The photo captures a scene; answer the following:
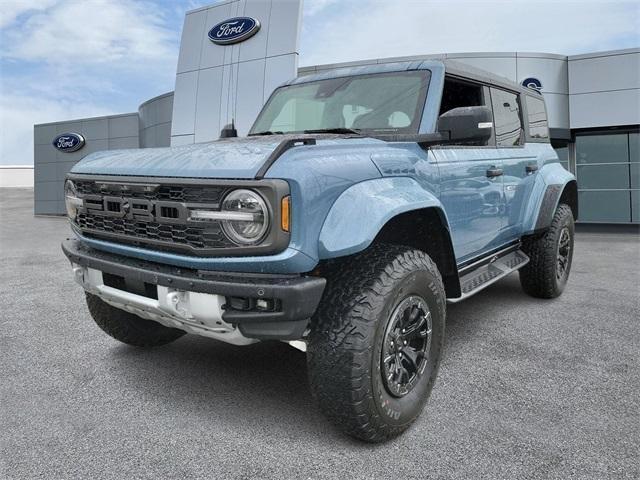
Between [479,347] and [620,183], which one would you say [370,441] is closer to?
[479,347]

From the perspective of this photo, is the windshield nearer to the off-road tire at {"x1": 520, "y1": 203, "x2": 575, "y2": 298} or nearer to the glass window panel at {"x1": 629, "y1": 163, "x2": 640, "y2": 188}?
the off-road tire at {"x1": 520, "y1": 203, "x2": 575, "y2": 298}

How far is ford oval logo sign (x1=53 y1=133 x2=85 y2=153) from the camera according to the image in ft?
68.4

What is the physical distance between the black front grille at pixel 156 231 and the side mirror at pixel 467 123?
138 cm

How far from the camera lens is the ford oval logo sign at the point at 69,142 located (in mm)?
20859

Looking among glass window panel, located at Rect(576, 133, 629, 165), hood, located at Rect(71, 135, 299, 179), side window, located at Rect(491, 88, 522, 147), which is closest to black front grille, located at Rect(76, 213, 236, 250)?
hood, located at Rect(71, 135, 299, 179)

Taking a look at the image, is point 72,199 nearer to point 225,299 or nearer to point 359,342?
point 225,299

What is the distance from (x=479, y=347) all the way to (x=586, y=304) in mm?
1902

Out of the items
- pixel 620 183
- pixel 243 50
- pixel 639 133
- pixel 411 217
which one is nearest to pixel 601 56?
pixel 639 133

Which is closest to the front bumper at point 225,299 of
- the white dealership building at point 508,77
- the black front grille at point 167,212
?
the black front grille at point 167,212

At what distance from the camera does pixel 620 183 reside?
14.5 metres

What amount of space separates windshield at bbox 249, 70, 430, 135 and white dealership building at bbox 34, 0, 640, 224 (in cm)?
839

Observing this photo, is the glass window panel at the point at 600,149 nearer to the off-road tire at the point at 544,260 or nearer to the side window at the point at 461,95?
the off-road tire at the point at 544,260

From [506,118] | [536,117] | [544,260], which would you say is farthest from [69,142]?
[544,260]

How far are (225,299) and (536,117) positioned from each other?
4.04 metres
